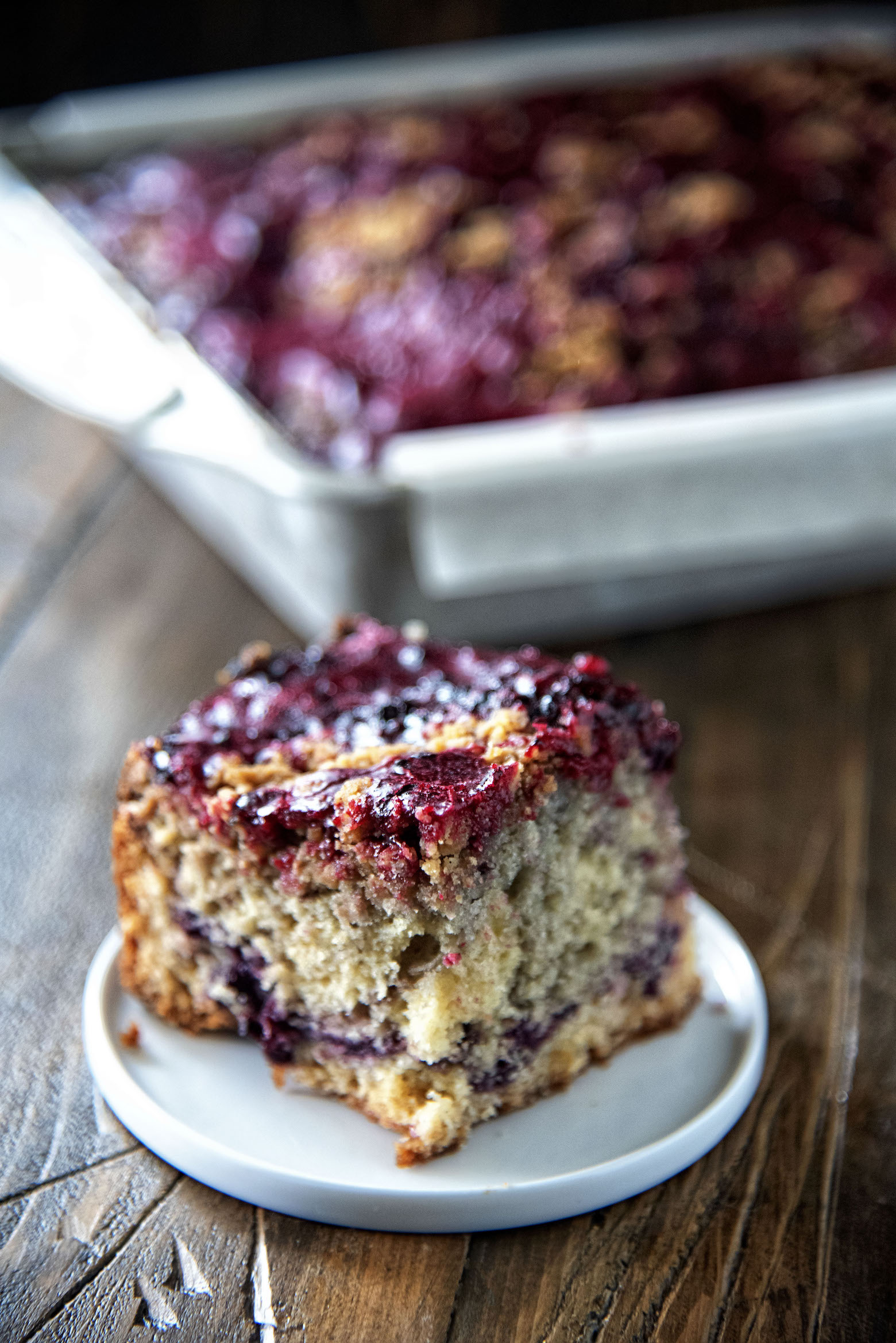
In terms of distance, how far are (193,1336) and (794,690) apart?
4.85 ft

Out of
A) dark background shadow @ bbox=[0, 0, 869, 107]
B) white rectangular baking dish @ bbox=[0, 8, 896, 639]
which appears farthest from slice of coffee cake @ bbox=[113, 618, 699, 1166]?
dark background shadow @ bbox=[0, 0, 869, 107]

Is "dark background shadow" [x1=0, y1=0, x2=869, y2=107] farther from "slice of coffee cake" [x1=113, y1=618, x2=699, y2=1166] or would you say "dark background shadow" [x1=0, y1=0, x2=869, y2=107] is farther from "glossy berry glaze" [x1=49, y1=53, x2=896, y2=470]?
"slice of coffee cake" [x1=113, y1=618, x2=699, y2=1166]

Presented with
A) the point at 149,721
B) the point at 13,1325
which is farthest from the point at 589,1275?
the point at 149,721

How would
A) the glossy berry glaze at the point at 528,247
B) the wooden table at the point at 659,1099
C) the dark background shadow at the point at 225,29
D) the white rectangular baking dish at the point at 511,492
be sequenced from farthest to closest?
the dark background shadow at the point at 225,29
the glossy berry glaze at the point at 528,247
the white rectangular baking dish at the point at 511,492
the wooden table at the point at 659,1099

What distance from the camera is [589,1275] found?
1295mm

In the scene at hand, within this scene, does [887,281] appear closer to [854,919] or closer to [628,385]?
[628,385]

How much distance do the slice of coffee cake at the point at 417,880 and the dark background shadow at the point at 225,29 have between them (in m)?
3.51

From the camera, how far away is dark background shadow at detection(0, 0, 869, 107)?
430 cm

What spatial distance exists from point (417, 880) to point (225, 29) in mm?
3915

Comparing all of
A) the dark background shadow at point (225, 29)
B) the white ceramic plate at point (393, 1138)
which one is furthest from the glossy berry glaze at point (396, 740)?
the dark background shadow at point (225, 29)

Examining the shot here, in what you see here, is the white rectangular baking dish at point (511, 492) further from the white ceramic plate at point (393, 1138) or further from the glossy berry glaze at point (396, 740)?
the white ceramic plate at point (393, 1138)

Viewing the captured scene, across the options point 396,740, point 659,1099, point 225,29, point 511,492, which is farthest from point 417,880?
point 225,29

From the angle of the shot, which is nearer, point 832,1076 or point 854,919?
point 832,1076

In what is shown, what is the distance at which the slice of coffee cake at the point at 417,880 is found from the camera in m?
1.32
